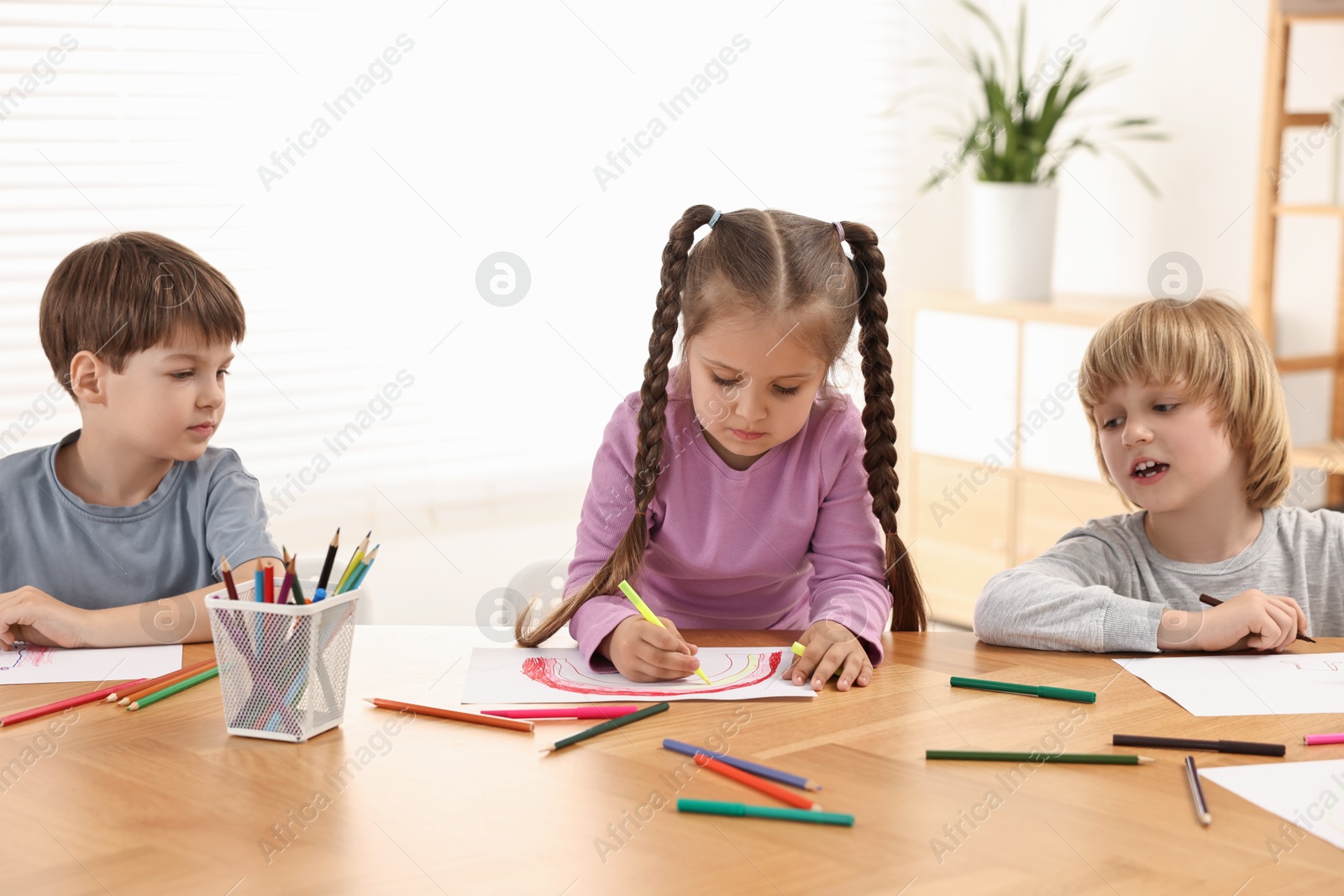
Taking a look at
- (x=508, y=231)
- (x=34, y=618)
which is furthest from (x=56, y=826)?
(x=508, y=231)

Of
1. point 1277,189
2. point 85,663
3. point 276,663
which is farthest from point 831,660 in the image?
point 1277,189

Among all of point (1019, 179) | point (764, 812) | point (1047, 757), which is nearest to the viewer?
point (764, 812)

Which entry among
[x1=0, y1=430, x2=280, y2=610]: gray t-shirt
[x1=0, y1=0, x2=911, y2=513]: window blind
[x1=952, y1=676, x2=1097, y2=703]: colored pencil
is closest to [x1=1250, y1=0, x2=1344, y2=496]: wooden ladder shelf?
[x1=0, y1=0, x2=911, y2=513]: window blind

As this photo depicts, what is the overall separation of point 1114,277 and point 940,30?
950mm

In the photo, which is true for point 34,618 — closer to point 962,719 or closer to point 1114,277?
point 962,719

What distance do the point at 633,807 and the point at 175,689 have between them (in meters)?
0.50

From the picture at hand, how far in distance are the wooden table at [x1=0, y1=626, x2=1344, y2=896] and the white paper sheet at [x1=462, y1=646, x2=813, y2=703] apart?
1.3 inches

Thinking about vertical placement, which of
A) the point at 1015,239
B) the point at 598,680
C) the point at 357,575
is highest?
the point at 1015,239

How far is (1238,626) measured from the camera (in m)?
1.25

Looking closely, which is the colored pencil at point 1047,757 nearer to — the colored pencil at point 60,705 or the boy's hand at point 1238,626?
the boy's hand at point 1238,626

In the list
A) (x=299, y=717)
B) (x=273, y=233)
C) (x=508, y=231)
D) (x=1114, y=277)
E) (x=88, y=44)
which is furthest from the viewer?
(x=1114, y=277)

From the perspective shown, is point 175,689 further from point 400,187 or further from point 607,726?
point 400,187

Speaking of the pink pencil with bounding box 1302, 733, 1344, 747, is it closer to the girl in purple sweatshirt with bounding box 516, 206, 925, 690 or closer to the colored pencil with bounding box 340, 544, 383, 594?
the girl in purple sweatshirt with bounding box 516, 206, 925, 690

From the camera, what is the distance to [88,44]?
2.61 m
